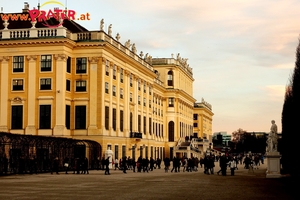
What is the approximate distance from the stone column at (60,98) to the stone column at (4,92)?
6715 mm

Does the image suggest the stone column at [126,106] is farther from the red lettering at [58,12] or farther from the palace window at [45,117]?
the red lettering at [58,12]

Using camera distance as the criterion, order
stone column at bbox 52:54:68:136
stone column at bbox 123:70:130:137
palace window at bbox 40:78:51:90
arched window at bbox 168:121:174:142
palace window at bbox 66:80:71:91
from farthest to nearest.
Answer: arched window at bbox 168:121:174:142 < stone column at bbox 123:70:130:137 < palace window at bbox 66:80:71:91 < palace window at bbox 40:78:51:90 < stone column at bbox 52:54:68:136

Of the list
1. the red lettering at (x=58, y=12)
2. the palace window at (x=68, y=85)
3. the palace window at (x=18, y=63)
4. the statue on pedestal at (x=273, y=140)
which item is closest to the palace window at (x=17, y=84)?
the palace window at (x=18, y=63)

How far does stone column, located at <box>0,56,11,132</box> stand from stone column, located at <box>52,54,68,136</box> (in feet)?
22.0

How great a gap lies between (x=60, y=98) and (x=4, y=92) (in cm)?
779

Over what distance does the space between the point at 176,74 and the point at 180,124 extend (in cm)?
1176

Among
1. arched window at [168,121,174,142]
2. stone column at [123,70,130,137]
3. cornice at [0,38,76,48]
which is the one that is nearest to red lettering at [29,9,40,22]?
cornice at [0,38,76,48]

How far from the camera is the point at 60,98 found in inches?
2552

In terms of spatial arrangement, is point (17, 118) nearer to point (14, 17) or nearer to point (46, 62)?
point (46, 62)

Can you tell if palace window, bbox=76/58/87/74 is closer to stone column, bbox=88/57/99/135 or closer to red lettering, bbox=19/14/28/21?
stone column, bbox=88/57/99/135

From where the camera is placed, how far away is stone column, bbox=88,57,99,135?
6694cm

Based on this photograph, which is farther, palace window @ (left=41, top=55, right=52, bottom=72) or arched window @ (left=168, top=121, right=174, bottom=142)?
arched window @ (left=168, top=121, right=174, bottom=142)

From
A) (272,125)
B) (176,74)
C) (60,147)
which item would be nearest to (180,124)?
(176,74)

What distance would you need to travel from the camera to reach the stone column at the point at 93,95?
66938 mm
